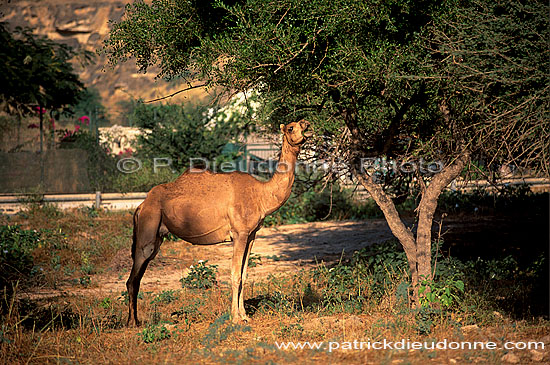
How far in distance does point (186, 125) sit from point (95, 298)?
15615 millimetres

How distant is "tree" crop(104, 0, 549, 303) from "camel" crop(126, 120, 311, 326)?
999 mm

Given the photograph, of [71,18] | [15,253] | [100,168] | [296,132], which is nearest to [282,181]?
[296,132]

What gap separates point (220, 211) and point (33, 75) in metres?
20.5

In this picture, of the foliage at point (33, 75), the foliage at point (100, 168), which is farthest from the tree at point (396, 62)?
the foliage at point (100, 168)

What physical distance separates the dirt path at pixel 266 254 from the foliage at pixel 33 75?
42.8 feet

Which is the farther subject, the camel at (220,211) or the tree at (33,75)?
the tree at (33,75)

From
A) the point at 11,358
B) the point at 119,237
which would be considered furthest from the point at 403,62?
the point at 119,237

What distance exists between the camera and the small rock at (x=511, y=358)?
700 centimetres

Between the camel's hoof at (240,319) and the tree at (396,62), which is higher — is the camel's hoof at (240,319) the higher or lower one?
the lower one

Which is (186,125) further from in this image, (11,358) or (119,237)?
(11,358)

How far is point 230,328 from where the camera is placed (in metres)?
8.30

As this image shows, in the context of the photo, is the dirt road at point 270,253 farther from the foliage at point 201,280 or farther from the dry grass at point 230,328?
the dry grass at point 230,328

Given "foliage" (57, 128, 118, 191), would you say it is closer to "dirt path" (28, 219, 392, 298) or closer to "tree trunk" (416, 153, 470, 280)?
"dirt path" (28, 219, 392, 298)

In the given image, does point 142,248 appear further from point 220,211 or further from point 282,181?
point 282,181
